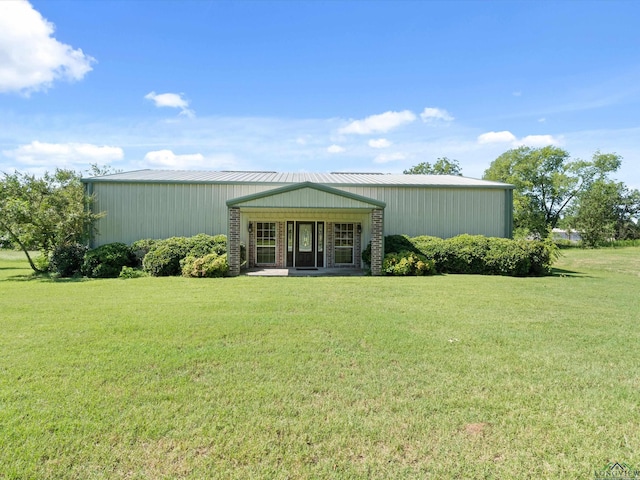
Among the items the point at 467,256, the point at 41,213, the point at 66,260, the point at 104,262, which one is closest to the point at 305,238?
the point at 467,256

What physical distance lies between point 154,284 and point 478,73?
Answer: 1535 cm

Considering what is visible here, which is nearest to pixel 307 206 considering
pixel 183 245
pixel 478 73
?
pixel 183 245

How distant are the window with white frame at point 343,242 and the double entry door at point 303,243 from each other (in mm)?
753

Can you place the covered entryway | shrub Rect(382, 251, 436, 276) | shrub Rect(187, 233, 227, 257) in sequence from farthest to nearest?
the covered entryway
shrub Rect(187, 233, 227, 257)
shrub Rect(382, 251, 436, 276)

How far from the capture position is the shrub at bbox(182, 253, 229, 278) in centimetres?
1226

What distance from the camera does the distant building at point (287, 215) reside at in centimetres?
1559

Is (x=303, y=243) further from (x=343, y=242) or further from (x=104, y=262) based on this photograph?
(x=104, y=262)

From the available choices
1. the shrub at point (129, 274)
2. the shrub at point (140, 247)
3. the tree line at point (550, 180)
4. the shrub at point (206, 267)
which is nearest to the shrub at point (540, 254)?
the shrub at point (206, 267)

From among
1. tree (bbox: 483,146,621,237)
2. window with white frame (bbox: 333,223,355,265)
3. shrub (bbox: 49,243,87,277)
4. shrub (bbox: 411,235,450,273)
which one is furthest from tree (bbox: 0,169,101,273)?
tree (bbox: 483,146,621,237)

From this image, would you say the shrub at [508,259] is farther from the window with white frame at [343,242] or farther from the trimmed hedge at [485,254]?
the window with white frame at [343,242]

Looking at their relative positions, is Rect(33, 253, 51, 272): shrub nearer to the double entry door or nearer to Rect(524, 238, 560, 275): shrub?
the double entry door

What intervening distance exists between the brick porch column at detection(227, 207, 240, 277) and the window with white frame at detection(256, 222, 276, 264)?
3.07m

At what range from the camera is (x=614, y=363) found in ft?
14.1

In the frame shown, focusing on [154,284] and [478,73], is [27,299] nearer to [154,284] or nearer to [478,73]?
[154,284]
